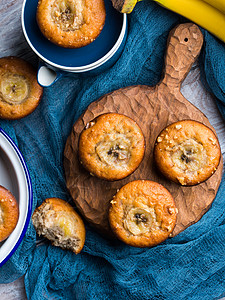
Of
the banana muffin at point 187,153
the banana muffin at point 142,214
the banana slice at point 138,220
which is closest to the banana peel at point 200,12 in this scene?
the banana muffin at point 187,153

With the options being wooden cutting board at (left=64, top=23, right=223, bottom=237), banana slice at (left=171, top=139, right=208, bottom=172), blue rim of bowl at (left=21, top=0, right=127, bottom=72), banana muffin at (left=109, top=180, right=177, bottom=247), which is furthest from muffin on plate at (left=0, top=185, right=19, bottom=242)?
banana slice at (left=171, top=139, right=208, bottom=172)

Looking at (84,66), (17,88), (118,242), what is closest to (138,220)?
(118,242)

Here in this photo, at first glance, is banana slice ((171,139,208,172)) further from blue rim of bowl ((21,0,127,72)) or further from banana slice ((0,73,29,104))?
→ banana slice ((0,73,29,104))

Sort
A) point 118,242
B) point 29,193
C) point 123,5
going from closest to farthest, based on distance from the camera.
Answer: point 123,5
point 29,193
point 118,242

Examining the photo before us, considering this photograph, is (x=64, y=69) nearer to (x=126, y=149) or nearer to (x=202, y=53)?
(x=126, y=149)

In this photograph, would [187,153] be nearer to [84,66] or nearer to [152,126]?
[152,126]

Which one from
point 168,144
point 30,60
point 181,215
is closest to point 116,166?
point 168,144
